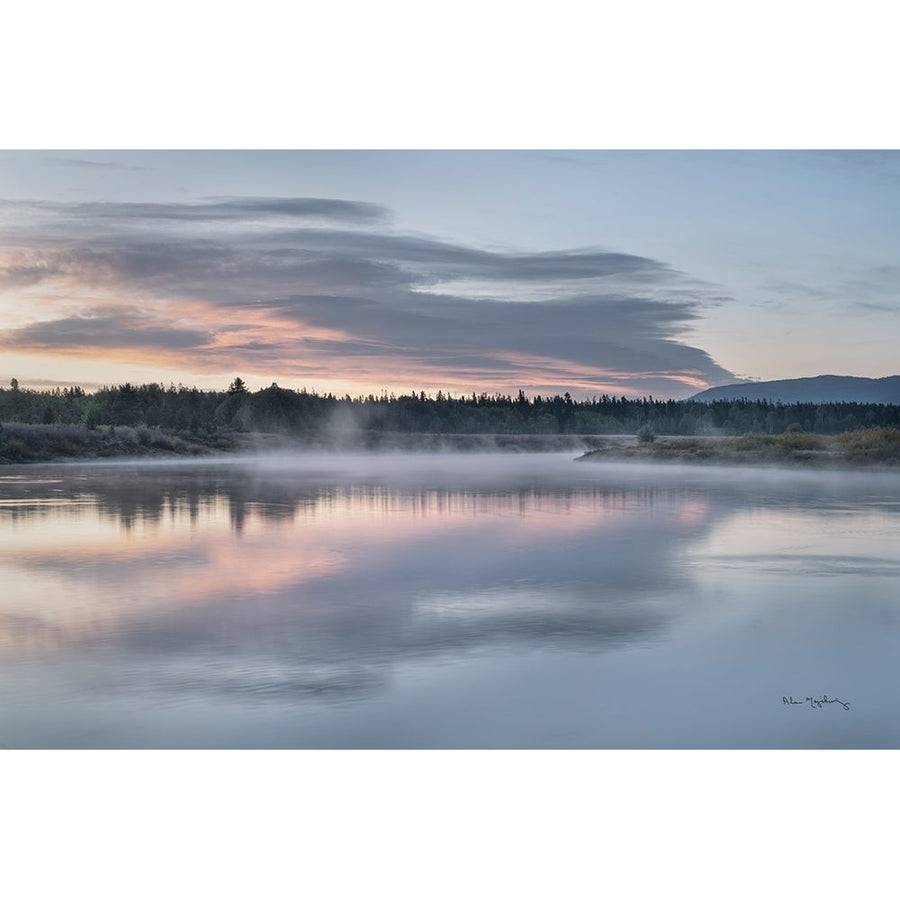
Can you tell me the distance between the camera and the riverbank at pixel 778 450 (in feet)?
87.1

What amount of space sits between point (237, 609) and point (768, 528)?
9.50 metres

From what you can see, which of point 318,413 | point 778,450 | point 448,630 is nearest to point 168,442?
point 318,413

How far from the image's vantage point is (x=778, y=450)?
3167 cm

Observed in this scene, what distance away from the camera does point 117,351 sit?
18219 mm

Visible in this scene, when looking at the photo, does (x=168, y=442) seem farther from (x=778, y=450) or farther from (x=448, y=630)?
(x=448, y=630)

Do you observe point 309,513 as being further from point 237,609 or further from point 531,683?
point 531,683

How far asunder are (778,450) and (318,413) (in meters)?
18.4
